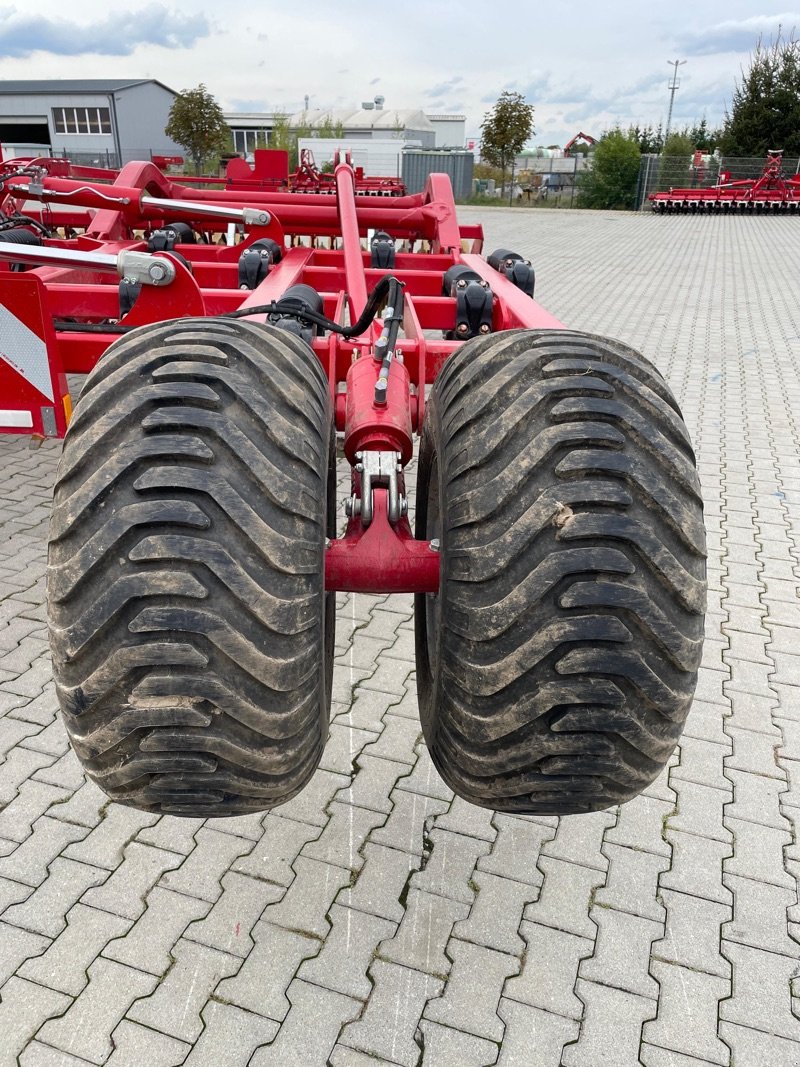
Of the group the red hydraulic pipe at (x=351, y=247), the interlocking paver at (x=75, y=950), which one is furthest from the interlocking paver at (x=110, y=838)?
the red hydraulic pipe at (x=351, y=247)

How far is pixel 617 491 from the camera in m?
1.60

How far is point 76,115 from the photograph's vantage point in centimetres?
4938

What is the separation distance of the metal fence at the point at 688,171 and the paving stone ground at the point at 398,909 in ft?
105

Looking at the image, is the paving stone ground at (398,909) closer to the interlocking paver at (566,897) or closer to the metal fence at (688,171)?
the interlocking paver at (566,897)

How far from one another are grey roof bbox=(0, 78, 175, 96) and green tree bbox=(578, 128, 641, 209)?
3090cm

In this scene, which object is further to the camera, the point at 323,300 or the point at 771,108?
the point at 771,108

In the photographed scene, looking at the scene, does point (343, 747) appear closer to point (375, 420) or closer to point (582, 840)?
point (582, 840)

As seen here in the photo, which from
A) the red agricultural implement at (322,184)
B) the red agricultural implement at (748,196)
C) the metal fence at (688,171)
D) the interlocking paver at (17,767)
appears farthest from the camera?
the metal fence at (688,171)

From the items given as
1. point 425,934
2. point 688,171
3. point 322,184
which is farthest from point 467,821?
point 688,171

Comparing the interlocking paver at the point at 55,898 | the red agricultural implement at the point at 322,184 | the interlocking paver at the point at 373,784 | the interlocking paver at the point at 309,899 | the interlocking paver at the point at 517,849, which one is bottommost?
the interlocking paver at the point at 517,849

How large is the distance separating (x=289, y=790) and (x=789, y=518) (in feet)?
13.7

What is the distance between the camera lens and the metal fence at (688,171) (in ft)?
103

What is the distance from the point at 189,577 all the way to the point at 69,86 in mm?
58023

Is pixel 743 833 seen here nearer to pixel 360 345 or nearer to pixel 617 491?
pixel 617 491
